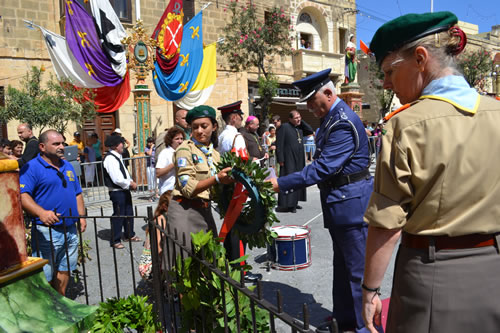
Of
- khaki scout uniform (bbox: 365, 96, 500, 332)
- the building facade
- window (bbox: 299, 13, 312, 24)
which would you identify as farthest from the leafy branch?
khaki scout uniform (bbox: 365, 96, 500, 332)

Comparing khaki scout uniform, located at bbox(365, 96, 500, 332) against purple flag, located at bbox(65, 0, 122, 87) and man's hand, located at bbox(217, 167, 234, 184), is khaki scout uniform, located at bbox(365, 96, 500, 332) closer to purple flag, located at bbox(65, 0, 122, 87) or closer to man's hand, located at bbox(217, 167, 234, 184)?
man's hand, located at bbox(217, 167, 234, 184)

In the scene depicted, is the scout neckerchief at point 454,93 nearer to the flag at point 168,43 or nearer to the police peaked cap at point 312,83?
the police peaked cap at point 312,83

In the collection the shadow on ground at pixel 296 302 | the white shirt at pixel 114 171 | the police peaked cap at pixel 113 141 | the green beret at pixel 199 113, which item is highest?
the green beret at pixel 199 113

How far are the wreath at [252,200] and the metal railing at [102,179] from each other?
6841 millimetres

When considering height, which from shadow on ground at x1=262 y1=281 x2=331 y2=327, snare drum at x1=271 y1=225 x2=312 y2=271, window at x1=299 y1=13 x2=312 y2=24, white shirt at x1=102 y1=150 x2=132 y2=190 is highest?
window at x1=299 y1=13 x2=312 y2=24

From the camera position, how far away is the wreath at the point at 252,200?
9.87ft

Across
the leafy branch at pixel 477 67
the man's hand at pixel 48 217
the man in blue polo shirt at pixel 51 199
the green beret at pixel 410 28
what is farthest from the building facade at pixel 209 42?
the green beret at pixel 410 28

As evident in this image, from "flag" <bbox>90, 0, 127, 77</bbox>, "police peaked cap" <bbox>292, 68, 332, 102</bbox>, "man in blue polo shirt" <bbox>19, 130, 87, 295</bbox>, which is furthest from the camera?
"flag" <bbox>90, 0, 127, 77</bbox>

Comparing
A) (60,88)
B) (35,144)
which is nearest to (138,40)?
(60,88)

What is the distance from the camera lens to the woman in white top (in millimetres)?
5273

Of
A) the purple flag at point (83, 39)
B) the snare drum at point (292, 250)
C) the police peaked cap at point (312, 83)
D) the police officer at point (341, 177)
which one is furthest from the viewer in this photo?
the purple flag at point (83, 39)

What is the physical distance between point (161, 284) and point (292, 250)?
183cm

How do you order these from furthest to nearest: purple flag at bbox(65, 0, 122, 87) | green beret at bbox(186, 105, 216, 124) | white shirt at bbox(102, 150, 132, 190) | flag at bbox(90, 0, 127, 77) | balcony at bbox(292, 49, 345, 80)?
balcony at bbox(292, 49, 345, 80)
flag at bbox(90, 0, 127, 77)
purple flag at bbox(65, 0, 122, 87)
white shirt at bbox(102, 150, 132, 190)
green beret at bbox(186, 105, 216, 124)

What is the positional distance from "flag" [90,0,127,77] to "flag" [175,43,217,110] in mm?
2391
